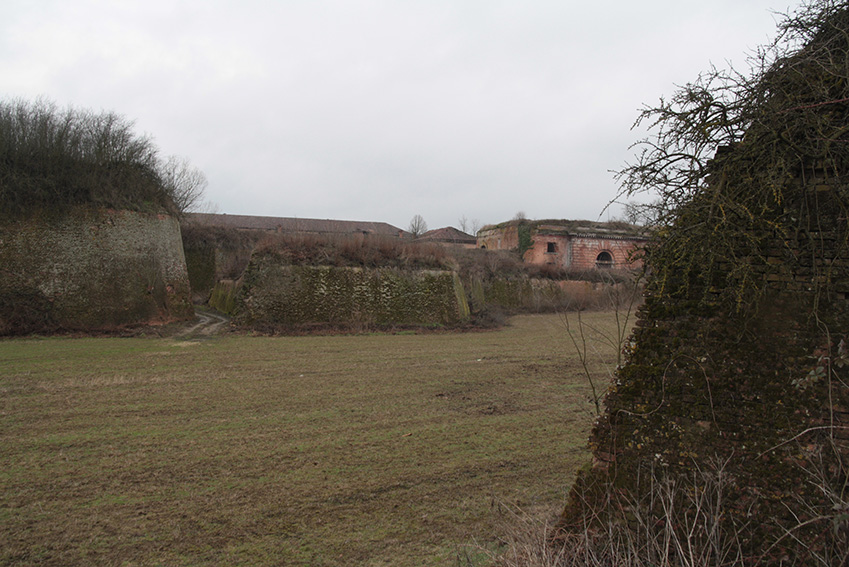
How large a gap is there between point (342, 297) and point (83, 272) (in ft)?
25.3

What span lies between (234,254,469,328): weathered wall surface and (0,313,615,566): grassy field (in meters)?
6.41

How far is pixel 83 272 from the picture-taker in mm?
14836

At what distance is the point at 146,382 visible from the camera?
28.6 feet

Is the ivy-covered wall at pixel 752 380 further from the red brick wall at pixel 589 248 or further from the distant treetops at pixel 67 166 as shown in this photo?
the red brick wall at pixel 589 248

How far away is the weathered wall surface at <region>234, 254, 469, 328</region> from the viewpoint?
16750 mm

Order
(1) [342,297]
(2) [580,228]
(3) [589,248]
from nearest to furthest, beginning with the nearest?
(1) [342,297] < (2) [580,228] < (3) [589,248]

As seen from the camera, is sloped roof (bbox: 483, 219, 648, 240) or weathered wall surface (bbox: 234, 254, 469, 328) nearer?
weathered wall surface (bbox: 234, 254, 469, 328)

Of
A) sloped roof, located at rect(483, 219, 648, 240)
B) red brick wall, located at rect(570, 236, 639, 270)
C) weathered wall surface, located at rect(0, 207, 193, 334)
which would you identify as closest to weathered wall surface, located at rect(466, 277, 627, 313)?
red brick wall, located at rect(570, 236, 639, 270)

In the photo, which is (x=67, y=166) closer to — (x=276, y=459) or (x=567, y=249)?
(x=276, y=459)

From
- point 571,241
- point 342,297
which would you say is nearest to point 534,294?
point 571,241

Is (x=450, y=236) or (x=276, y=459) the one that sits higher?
(x=450, y=236)

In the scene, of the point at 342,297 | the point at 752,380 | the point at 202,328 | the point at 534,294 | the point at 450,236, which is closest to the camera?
the point at 752,380

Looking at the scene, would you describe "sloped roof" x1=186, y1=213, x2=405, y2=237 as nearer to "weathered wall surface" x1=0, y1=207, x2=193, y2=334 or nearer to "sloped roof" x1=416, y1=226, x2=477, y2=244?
"sloped roof" x1=416, y1=226, x2=477, y2=244

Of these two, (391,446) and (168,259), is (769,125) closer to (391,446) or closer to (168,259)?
(391,446)
